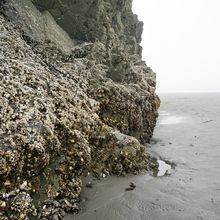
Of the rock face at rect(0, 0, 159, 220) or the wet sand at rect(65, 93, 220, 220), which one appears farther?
the wet sand at rect(65, 93, 220, 220)

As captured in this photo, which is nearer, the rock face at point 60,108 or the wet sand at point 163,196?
the rock face at point 60,108

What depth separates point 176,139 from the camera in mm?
24047

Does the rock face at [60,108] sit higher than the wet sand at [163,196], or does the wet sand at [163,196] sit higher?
the rock face at [60,108]

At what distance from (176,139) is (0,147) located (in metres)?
18.2

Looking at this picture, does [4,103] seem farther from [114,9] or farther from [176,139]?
[114,9]

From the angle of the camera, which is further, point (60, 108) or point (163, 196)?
point (60, 108)

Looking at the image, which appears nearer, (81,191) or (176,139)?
(81,191)

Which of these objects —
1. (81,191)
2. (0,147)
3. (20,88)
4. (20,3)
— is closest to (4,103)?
(20,88)

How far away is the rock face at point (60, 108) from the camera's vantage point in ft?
27.2

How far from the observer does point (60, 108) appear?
1113 cm

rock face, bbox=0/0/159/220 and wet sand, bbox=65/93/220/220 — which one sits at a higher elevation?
rock face, bbox=0/0/159/220

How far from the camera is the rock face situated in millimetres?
8305

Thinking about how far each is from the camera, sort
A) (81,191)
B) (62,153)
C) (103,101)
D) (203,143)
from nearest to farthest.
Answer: (62,153) < (81,191) < (103,101) < (203,143)

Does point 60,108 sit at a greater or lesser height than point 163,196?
greater
